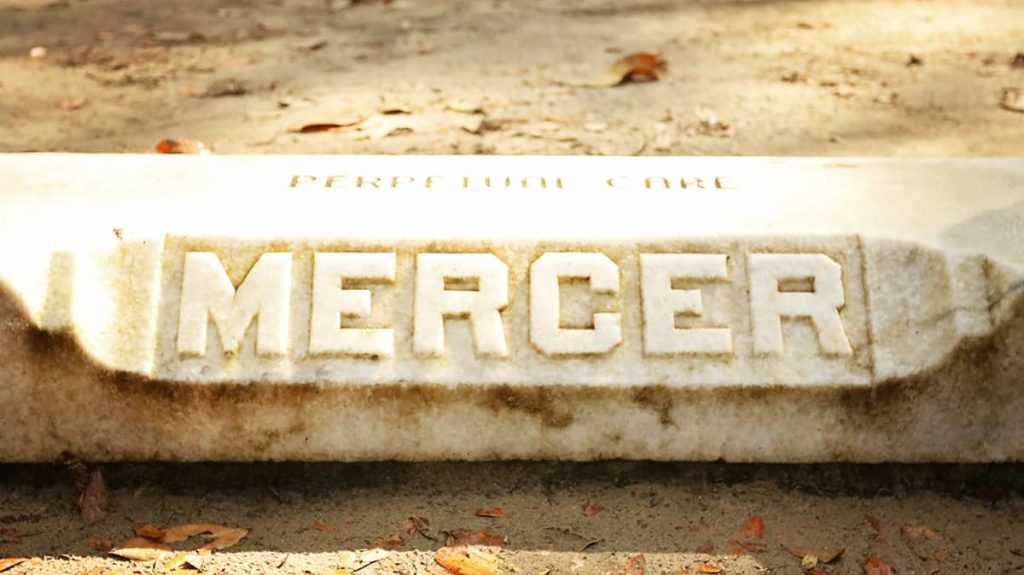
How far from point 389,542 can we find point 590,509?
15.3 inches

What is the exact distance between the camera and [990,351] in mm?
2082

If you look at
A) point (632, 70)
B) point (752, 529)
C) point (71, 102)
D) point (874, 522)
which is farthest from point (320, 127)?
point (874, 522)

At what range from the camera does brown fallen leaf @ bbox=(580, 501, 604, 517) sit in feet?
6.92

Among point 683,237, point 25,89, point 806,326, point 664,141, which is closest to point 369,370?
point 683,237

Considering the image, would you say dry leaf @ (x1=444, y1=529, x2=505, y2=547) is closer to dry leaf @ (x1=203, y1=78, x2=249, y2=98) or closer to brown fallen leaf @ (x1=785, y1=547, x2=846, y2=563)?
brown fallen leaf @ (x1=785, y1=547, x2=846, y2=563)

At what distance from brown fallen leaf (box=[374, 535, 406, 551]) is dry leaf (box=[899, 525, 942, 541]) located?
0.94m

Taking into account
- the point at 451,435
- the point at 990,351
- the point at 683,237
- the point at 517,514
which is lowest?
the point at 517,514

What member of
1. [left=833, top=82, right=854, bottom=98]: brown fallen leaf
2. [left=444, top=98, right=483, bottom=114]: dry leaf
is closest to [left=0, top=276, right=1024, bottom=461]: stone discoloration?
[left=444, top=98, right=483, bottom=114]: dry leaf

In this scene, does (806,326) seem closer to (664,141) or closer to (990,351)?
(990,351)

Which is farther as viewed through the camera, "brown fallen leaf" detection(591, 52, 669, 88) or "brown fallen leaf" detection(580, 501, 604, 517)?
"brown fallen leaf" detection(591, 52, 669, 88)

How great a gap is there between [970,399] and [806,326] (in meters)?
0.33

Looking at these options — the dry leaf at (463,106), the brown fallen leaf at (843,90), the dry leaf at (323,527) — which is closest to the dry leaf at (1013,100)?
the brown fallen leaf at (843,90)

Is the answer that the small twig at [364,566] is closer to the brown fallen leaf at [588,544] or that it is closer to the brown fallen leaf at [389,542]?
the brown fallen leaf at [389,542]

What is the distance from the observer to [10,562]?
198 centimetres
